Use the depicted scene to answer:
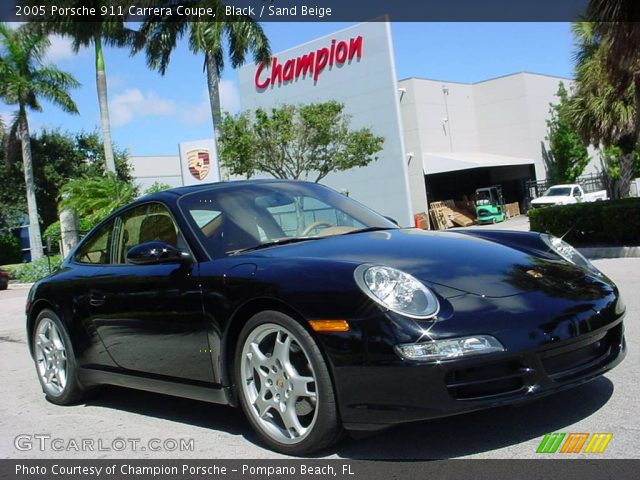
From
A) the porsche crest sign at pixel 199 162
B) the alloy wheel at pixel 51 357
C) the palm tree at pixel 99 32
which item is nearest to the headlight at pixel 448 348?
the alloy wheel at pixel 51 357

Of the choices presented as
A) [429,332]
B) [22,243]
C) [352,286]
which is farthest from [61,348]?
[22,243]

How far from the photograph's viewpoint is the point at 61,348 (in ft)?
16.8

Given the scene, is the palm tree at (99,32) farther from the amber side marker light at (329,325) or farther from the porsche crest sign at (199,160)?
the amber side marker light at (329,325)

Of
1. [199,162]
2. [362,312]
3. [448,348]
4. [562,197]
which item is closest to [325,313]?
[362,312]

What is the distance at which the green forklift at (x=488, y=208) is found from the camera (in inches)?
1383

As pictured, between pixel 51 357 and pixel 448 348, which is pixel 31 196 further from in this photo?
pixel 448 348

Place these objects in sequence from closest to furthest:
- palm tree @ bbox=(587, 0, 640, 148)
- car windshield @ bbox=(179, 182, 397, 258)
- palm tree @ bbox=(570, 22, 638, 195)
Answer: car windshield @ bbox=(179, 182, 397, 258), palm tree @ bbox=(587, 0, 640, 148), palm tree @ bbox=(570, 22, 638, 195)

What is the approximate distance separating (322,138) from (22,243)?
28998mm

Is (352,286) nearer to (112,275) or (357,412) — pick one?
(357,412)

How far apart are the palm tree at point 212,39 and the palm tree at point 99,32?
1316mm

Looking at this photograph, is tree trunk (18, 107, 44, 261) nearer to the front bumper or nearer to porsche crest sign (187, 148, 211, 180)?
porsche crest sign (187, 148, 211, 180)

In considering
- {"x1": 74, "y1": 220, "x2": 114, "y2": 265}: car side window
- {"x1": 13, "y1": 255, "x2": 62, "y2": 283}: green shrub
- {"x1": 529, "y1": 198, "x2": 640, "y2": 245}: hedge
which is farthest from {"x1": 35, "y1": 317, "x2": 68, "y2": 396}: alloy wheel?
{"x1": 13, "y1": 255, "x2": 62, "y2": 283}: green shrub

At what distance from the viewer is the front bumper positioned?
3.01 meters

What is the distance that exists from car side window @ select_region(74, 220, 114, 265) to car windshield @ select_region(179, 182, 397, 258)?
3.00 feet
